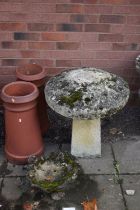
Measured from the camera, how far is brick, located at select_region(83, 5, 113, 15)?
388cm

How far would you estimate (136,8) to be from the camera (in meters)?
3.90

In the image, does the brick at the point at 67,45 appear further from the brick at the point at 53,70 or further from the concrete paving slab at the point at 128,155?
the concrete paving slab at the point at 128,155

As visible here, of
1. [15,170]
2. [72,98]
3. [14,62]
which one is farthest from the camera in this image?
[14,62]

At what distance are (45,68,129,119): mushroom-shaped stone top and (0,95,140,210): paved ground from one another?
60cm

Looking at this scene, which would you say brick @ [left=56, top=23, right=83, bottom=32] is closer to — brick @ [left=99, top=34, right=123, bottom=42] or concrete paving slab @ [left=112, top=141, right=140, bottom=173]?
brick @ [left=99, top=34, right=123, bottom=42]

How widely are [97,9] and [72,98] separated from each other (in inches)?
42.8

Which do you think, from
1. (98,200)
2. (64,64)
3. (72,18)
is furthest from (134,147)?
(72,18)

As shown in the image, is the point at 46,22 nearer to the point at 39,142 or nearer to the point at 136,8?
the point at 136,8

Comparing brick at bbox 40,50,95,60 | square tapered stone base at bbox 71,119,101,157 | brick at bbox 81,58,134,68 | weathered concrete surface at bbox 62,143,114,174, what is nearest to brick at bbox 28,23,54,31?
brick at bbox 40,50,95,60

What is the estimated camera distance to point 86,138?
11.9 feet

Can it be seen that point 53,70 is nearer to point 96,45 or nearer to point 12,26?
point 96,45

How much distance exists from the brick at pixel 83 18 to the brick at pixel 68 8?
0.05m

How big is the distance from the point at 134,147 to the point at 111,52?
1.02m

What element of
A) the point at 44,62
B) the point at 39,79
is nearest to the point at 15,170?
the point at 39,79
